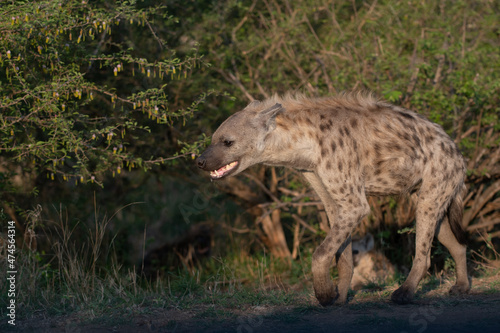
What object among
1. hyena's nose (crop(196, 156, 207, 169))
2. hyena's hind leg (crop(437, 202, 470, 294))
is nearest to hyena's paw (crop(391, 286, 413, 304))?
hyena's hind leg (crop(437, 202, 470, 294))

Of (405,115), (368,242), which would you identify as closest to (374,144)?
(405,115)

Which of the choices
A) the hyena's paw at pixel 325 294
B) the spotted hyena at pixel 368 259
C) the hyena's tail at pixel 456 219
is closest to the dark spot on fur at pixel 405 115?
the hyena's tail at pixel 456 219

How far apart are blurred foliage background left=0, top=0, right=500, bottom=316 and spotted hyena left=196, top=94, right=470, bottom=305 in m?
0.93

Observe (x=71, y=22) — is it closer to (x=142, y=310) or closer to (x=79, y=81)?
(x=79, y=81)

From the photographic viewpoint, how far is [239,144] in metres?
4.52

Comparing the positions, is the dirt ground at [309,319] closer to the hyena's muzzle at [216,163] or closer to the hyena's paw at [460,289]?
the hyena's paw at [460,289]

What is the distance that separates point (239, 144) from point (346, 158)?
75 cm

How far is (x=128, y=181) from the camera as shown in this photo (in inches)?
316

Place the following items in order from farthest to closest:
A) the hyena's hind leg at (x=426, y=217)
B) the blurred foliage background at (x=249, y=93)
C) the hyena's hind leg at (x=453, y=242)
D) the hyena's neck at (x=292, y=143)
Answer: the blurred foliage background at (x=249, y=93), the hyena's hind leg at (x=453, y=242), the hyena's hind leg at (x=426, y=217), the hyena's neck at (x=292, y=143)

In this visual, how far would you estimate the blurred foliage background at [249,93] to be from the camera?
5789mm

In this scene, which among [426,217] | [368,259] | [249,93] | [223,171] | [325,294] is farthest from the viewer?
[249,93]

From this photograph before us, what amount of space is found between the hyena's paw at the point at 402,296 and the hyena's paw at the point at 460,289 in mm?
500

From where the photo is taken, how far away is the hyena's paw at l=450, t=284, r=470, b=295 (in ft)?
15.7

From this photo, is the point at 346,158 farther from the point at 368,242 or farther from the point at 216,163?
the point at 368,242
